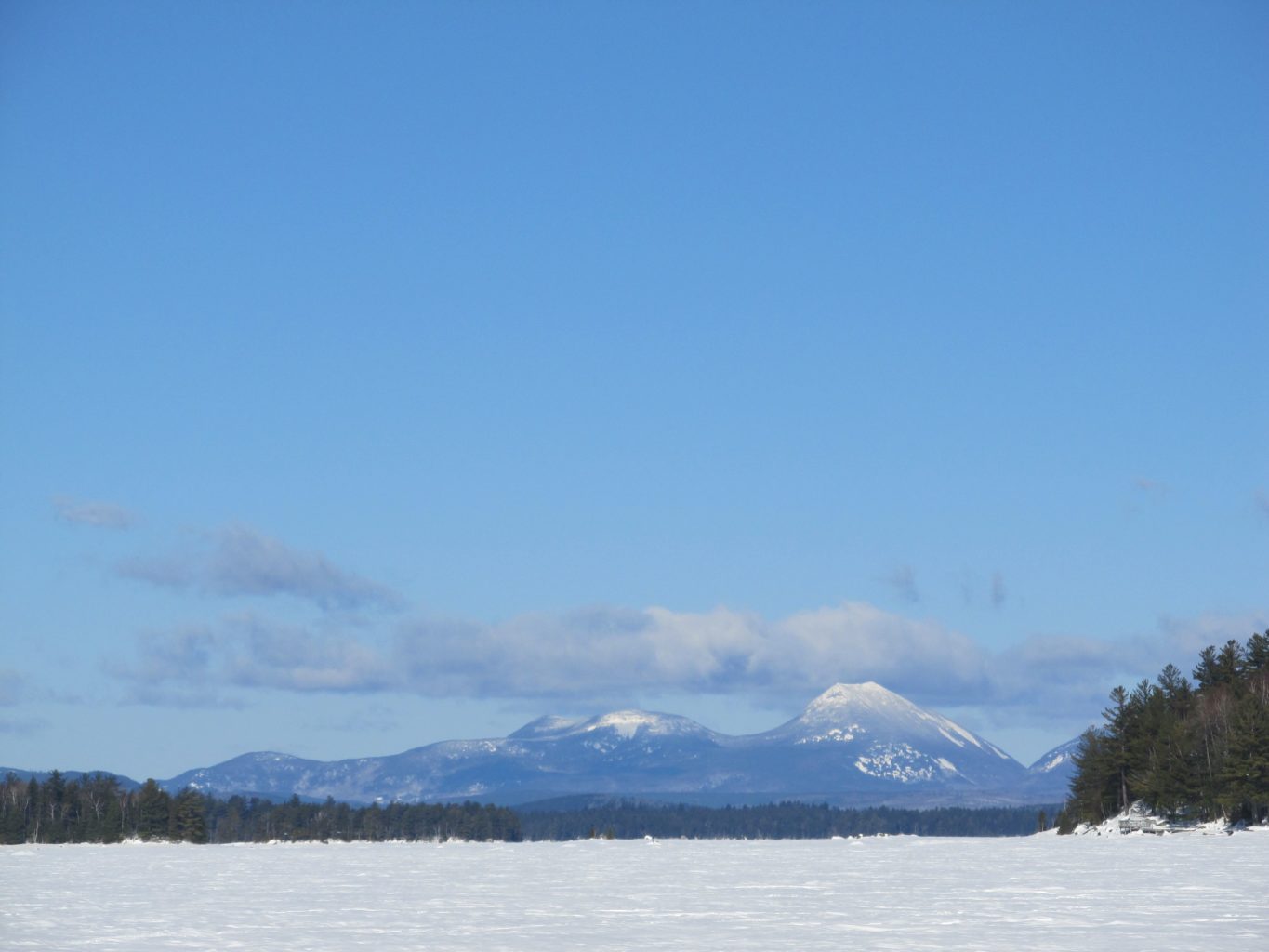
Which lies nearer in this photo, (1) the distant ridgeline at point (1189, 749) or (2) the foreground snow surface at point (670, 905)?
(2) the foreground snow surface at point (670, 905)

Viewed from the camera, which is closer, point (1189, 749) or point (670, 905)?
point (670, 905)

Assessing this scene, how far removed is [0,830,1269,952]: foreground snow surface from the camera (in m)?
34.7

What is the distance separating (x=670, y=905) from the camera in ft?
149

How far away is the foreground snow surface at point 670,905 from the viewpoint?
114ft

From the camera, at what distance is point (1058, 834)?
128 meters

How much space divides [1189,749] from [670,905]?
73.1 m

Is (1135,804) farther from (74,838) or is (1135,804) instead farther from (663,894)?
(74,838)

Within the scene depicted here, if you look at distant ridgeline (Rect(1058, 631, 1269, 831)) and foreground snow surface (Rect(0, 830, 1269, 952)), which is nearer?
foreground snow surface (Rect(0, 830, 1269, 952))

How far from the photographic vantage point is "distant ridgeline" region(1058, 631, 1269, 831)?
98.9m

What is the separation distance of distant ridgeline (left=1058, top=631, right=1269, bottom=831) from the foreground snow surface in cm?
2384

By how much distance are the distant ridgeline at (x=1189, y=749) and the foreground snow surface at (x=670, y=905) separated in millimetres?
23843

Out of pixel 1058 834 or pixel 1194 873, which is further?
pixel 1058 834

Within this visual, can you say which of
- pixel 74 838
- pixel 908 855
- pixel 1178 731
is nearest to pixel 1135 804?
pixel 1178 731

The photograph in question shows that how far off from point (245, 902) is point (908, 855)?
45.5 metres
